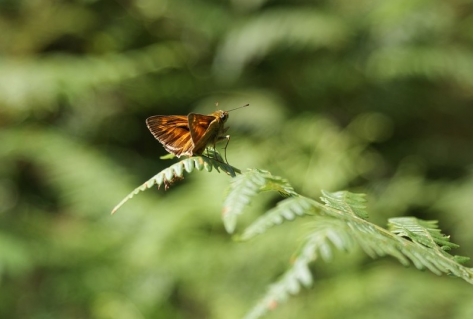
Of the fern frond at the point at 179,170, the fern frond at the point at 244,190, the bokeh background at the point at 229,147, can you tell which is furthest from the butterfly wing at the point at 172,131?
the bokeh background at the point at 229,147

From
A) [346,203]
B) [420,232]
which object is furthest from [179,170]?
[420,232]

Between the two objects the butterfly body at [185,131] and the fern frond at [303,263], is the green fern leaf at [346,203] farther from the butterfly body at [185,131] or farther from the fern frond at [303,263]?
the butterfly body at [185,131]

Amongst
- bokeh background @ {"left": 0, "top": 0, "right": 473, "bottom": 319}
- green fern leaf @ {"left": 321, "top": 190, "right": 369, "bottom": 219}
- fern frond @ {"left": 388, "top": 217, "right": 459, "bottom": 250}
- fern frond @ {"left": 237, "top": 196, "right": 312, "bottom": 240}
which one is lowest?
bokeh background @ {"left": 0, "top": 0, "right": 473, "bottom": 319}

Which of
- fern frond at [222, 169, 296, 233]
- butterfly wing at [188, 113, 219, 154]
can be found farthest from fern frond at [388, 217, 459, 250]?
butterfly wing at [188, 113, 219, 154]

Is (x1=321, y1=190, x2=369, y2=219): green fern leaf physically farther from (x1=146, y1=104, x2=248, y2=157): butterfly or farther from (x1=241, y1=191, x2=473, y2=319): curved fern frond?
(x1=146, y1=104, x2=248, y2=157): butterfly

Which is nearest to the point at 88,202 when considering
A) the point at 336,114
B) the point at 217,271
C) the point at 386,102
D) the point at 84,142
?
the point at 84,142

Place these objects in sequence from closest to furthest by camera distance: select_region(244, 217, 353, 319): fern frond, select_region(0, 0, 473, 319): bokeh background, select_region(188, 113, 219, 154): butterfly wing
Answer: select_region(244, 217, 353, 319): fern frond
select_region(188, 113, 219, 154): butterfly wing
select_region(0, 0, 473, 319): bokeh background

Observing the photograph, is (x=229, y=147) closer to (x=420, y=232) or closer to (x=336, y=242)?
(x=420, y=232)

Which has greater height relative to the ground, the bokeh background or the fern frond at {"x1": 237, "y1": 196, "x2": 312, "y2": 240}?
the fern frond at {"x1": 237, "y1": 196, "x2": 312, "y2": 240}
